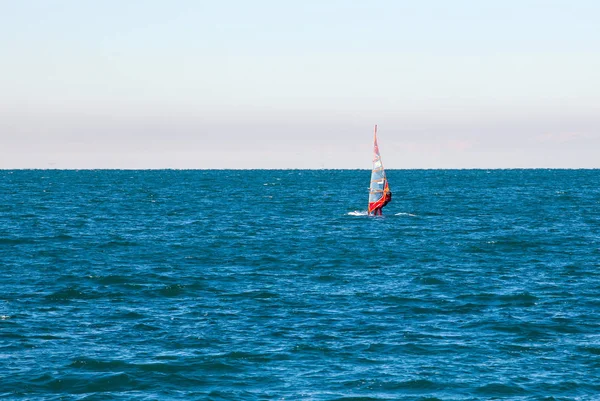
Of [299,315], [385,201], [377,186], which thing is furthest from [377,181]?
[299,315]

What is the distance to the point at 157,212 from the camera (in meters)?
98.1

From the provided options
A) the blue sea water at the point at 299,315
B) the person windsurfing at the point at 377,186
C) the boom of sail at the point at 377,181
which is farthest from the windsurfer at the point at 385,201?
the blue sea water at the point at 299,315

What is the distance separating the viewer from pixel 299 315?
3453 centimetres

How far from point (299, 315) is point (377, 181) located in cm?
4764

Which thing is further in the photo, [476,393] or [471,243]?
[471,243]

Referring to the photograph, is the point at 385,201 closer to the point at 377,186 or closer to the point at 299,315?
the point at 377,186

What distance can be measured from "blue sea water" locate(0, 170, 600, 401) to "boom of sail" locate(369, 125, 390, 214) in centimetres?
1064

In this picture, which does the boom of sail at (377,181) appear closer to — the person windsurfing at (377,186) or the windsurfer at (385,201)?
the person windsurfing at (377,186)

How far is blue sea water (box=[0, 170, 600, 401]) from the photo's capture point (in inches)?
992

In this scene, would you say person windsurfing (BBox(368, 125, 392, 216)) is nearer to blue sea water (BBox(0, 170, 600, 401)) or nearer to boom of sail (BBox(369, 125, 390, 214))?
boom of sail (BBox(369, 125, 390, 214))

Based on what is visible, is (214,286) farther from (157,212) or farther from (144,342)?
(157,212)

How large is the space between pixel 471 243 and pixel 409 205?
168ft

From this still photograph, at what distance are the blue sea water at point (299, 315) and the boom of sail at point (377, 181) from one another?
1064 centimetres

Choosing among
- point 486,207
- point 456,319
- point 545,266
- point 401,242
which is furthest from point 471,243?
point 486,207
